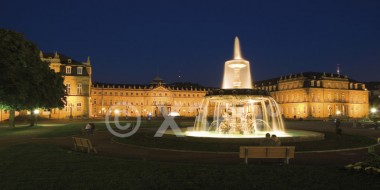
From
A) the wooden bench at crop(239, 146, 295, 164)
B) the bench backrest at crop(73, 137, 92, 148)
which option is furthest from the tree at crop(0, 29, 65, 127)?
the wooden bench at crop(239, 146, 295, 164)

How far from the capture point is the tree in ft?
93.3

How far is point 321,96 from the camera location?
106875 millimetres

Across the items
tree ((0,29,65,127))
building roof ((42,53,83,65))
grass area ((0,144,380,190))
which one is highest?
building roof ((42,53,83,65))

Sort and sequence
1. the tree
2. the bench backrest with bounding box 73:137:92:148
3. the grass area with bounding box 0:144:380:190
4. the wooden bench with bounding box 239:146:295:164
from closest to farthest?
the grass area with bounding box 0:144:380:190
the wooden bench with bounding box 239:146:295:164
the bench backrest with bounding box 73:137:92:148
the tree

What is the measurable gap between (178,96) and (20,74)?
109m

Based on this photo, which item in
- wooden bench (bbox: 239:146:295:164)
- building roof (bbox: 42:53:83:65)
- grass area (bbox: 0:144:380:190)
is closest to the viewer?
grass area (bbox: 0:144:380:190)

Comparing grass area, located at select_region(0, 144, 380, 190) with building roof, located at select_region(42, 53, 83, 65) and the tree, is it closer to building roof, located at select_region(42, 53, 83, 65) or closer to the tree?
the tree

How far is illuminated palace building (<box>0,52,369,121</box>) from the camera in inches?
3009

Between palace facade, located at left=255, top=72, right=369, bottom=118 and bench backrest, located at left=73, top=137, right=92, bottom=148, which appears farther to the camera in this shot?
palace facade, located at left=255, top=72, right=369, bottom=118

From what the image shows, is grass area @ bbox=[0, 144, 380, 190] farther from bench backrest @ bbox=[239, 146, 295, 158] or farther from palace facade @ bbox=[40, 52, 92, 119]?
palace facade @ bbox=[40, 52, 92, 119]

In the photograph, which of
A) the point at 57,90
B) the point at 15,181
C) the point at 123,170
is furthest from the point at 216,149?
the point at 57,90

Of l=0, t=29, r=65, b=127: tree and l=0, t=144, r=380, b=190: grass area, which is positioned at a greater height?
l=0, t=29, r=65, b=127: tree

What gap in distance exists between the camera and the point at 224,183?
9.73m

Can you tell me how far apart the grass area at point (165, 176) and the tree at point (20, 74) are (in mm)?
17567
